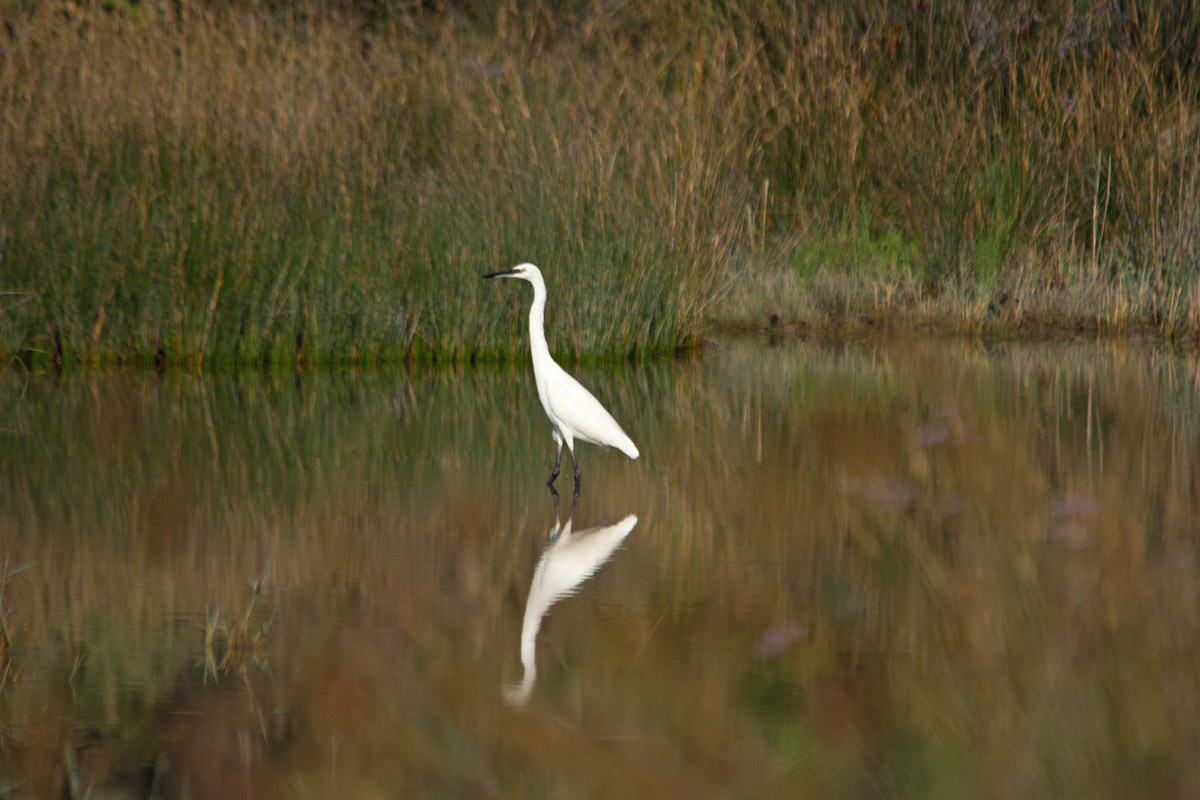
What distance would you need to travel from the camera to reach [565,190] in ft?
28.4

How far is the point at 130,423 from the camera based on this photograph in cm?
671

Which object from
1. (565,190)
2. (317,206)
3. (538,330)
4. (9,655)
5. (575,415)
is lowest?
(9,655)

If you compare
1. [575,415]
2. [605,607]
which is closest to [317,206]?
[575,415]

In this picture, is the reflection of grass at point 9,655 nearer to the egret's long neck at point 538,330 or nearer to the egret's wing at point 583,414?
the egret's wing at point 583,414

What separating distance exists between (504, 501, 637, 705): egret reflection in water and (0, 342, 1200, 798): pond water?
1 cm

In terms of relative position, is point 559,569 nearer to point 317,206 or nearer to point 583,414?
point 583,414

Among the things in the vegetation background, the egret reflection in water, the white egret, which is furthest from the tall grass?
the egret reflection in water

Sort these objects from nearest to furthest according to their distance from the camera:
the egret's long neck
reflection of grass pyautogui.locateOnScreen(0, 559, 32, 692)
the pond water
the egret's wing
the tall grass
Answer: the pond water < reflection of grass pyautogui.locateOnScreen(0, 559, 32, 692) < the egret's wing < the egret's long neck < the tall grass

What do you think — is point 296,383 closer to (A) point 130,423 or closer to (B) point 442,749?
(A) point 130,423

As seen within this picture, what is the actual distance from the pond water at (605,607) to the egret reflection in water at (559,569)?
0.01 metres

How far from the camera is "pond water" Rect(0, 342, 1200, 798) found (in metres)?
2.65

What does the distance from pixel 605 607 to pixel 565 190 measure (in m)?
5.32

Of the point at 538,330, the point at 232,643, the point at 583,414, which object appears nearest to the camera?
the point at 232,643

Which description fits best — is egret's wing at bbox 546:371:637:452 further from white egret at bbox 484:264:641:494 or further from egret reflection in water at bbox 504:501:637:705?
egret reflection in water at bbox 504:501:637:705
